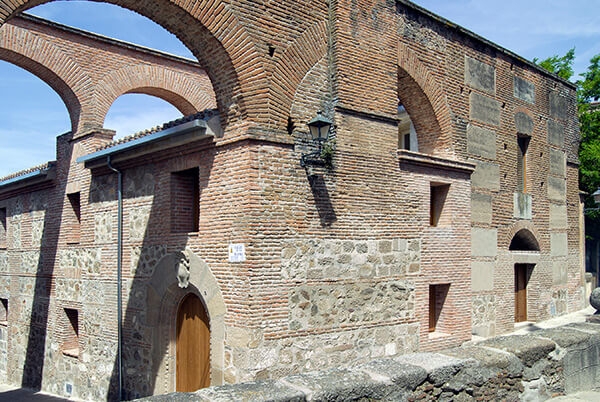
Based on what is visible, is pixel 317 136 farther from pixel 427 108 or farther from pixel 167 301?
pixel 427 108

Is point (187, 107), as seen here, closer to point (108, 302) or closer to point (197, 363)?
point (108, 302)

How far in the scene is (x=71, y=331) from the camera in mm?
11219

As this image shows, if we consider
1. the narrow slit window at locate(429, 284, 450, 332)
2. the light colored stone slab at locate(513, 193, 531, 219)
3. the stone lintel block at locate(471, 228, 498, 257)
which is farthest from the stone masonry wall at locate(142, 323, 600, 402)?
the light colored stone slab at locate(513, 193, 531, 219)

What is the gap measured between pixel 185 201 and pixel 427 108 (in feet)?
15.9

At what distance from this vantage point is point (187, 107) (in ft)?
48.6

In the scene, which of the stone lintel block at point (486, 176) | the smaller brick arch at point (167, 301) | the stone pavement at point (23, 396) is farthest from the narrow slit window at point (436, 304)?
the stone pavement at point (23, 396)

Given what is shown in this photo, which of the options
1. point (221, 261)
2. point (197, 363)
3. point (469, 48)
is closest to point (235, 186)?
point (221, 261)

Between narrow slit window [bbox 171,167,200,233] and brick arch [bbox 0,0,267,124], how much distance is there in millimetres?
1488

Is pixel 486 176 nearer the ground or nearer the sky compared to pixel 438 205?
nearer the sky

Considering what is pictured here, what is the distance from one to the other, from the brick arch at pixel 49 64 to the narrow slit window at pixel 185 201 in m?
3.93

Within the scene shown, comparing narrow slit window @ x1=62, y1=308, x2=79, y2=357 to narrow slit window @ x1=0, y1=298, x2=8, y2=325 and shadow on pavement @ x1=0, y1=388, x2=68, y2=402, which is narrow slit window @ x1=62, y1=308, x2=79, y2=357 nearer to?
shadow on pavement @ x1=0, y1=388, x2=68, y2=402

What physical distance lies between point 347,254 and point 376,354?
1.61 meters

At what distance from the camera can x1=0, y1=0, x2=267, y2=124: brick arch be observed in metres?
7.05

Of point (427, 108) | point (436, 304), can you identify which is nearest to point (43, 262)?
point (436, 304)
